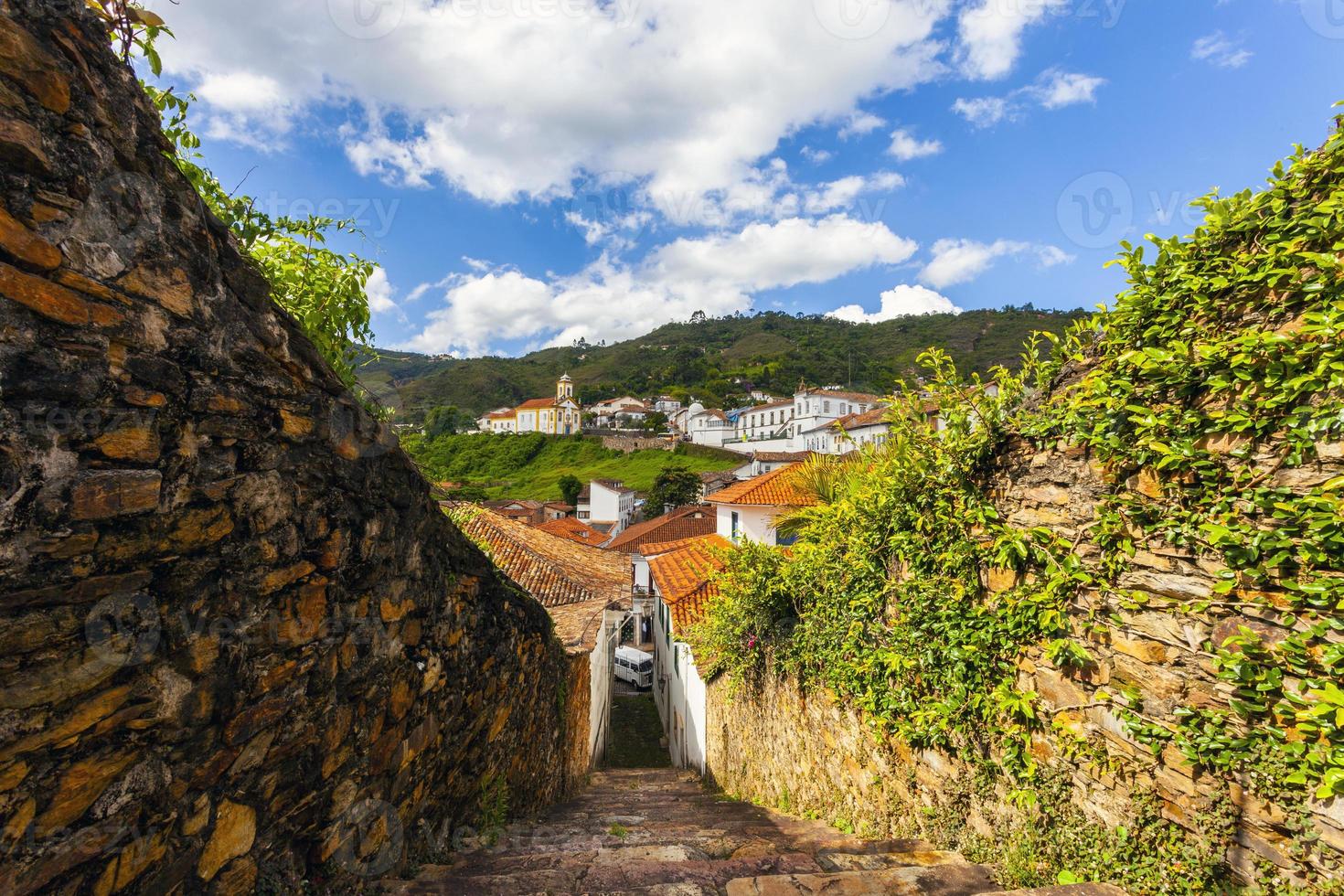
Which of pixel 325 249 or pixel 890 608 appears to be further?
pixel 890 608

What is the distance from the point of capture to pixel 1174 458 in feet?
8.17

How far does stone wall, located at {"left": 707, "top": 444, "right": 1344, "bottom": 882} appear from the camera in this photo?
2.25 metres

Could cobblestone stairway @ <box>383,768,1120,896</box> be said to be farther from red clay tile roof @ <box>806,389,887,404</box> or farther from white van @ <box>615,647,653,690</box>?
red clay tile roof @ <box>806,389,887,404</box>

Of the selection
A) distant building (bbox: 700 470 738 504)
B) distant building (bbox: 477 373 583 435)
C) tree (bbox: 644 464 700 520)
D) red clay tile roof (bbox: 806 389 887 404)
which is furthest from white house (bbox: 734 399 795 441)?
distant building (bbox: 477 373 583 435)

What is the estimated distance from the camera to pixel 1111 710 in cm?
282

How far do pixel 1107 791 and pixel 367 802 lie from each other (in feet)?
12.2

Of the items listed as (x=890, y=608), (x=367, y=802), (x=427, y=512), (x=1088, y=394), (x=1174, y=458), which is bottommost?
(x=367, y=802)

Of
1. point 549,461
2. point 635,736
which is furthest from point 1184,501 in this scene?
point 549,461

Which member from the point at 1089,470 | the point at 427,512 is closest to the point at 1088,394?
the point at 1089,470

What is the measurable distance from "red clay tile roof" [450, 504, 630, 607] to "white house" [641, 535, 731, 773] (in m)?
1.37

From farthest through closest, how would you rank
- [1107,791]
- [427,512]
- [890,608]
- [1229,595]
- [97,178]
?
1. [890,608]
2. [427,512]
3. [1107,791]
4. [1229,595]
5. [97,178]

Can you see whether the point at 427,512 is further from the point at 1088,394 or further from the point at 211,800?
the point at 1088,394

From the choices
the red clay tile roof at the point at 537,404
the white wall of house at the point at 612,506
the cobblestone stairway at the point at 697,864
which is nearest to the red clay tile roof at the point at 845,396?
the white wall of house at the point at 612,506

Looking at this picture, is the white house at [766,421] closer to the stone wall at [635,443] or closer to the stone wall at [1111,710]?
the stone wall at [635,443]
